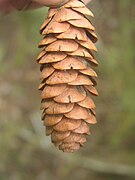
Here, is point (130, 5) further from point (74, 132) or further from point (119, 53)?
point (74, 132)

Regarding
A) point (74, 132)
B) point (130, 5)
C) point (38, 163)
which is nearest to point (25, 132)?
point (38, 163)

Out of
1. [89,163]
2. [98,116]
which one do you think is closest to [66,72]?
[89,163]

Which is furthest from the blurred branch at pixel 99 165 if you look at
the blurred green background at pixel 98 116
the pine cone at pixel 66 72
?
the pine cone at pixel 66 72

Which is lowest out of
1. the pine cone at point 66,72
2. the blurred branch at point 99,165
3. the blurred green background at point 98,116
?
the pine cone at point 66,72

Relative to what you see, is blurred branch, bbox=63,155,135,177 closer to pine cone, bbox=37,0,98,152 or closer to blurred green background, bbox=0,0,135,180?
blurred green background, bbox=0,0,135,180

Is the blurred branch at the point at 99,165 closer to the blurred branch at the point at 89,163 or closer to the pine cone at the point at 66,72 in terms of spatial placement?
the blurred branch at the point at 89,163

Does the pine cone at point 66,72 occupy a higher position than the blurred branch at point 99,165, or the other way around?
the blurred branch at point 99,165
